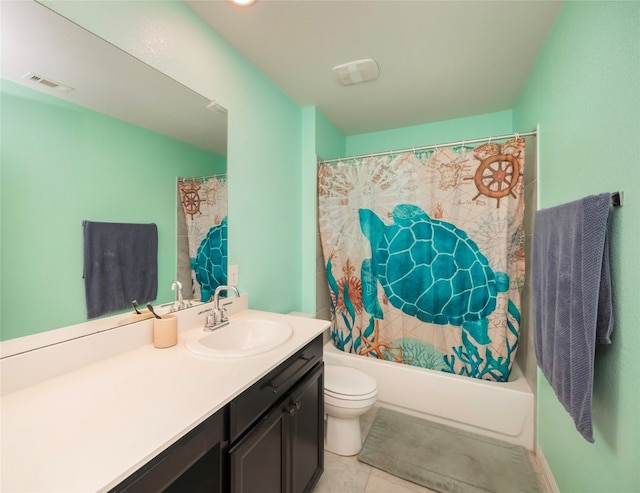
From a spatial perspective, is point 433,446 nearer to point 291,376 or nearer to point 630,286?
point 291,376

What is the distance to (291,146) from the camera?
85.5 inches

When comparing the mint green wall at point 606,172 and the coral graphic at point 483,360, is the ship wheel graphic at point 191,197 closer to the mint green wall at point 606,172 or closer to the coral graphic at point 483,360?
the mint green wall at point 606,172

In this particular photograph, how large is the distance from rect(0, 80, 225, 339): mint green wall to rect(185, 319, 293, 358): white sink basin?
1.39ft

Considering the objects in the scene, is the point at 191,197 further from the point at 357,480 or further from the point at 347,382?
the point at 357,480

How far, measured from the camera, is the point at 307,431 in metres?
1.25

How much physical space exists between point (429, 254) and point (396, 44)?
52.0 inches

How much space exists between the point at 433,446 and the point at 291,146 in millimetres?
2280

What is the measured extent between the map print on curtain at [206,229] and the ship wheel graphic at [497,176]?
163cm

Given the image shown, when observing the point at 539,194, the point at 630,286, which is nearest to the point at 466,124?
the point at 539,194

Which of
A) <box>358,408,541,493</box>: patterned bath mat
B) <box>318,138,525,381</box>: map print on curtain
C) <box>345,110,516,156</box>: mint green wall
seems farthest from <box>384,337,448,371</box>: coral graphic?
<box>345,110,516,156</box>: mint green wall

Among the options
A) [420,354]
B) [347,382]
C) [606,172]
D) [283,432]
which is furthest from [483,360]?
[283,432]

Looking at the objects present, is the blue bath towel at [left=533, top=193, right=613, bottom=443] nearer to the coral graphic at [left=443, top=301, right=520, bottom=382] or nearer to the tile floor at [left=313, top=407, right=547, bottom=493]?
the coral graphic at [left=443, top=301, right=520, bottom=382]

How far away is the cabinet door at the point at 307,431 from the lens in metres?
1.13

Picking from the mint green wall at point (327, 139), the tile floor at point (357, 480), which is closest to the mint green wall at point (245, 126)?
the mint green wall at point (327, 139)
